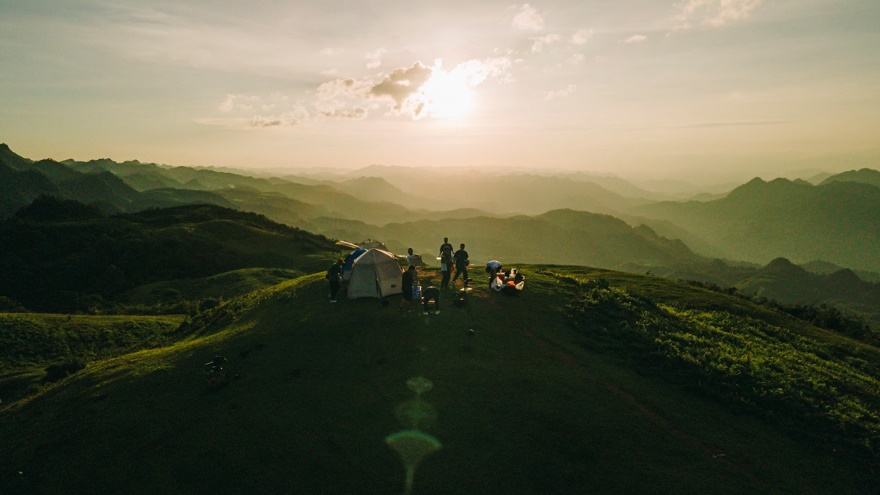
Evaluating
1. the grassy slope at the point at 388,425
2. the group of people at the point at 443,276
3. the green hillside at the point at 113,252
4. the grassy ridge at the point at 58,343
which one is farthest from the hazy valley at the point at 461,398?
the green hillside at the point at 113,252

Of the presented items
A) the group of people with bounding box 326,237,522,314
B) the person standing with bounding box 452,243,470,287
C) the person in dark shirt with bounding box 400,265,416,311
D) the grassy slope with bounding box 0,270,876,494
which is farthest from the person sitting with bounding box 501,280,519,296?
the person in dark shirt with bounding box 400,265,416,311

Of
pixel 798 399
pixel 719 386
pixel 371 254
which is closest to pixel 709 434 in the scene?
pixel 719 386

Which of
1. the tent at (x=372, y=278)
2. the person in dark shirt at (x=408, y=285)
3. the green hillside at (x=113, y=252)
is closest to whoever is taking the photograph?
the person in dark shirt at (x=408, y=285)

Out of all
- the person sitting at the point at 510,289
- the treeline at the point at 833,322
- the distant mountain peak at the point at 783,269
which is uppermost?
the person sitting at the point at 510,289

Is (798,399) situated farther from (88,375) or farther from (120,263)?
(120,263)

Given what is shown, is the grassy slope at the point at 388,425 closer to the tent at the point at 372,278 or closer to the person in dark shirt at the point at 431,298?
the person in dark shirt at the point at 431,298

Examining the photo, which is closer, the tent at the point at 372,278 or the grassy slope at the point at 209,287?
A: the tent at the point at 372,278

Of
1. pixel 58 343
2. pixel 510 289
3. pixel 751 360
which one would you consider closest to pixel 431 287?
pixel 510 289
